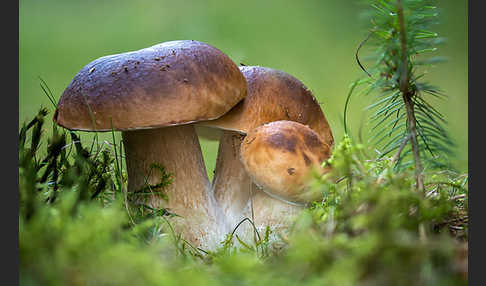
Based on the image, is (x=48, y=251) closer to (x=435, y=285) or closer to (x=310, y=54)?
(x=435, y=285)

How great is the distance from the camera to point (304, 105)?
117 centimetres

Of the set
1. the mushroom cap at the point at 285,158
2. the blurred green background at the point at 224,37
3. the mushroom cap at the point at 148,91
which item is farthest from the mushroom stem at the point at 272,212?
the blurred green background at the point at 224,37

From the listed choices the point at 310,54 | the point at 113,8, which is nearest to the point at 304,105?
the point at 310,54

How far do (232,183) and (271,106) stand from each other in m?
0.31

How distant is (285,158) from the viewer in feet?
2.97

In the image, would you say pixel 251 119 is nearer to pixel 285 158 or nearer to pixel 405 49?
pixel 285 158

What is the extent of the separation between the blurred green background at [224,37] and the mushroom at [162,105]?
157 cm

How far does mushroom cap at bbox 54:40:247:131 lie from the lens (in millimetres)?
879

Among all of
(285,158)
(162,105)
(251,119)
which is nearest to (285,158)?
(285,158)

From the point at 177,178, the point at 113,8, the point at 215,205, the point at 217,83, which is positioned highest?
the point at 113,8

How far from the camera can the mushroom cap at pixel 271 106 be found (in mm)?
1080

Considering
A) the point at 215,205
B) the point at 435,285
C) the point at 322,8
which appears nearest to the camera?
the point at 435,285

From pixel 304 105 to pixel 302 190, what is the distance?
0.34 m

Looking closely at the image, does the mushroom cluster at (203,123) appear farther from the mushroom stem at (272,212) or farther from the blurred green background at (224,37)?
the blurred green background at (224,37)
